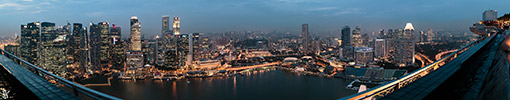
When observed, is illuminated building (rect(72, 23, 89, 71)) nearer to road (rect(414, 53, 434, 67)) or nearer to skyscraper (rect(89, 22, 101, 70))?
skyscraper (rect(89, 22, 101, 70))

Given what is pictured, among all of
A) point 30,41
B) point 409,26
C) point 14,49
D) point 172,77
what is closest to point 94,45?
point 30,41

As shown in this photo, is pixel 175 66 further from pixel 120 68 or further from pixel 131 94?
pixel 131 94

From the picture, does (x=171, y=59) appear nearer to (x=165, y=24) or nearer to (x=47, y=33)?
(x=47, y=33)

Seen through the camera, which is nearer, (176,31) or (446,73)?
(446,73)

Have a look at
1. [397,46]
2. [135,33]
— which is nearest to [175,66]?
[135,33]

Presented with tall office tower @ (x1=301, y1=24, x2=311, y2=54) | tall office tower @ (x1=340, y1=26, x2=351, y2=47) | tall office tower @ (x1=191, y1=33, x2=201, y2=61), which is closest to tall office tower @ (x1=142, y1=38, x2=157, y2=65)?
tall office tower @ (x1=191, y1=33, x2=201, y2=61)
